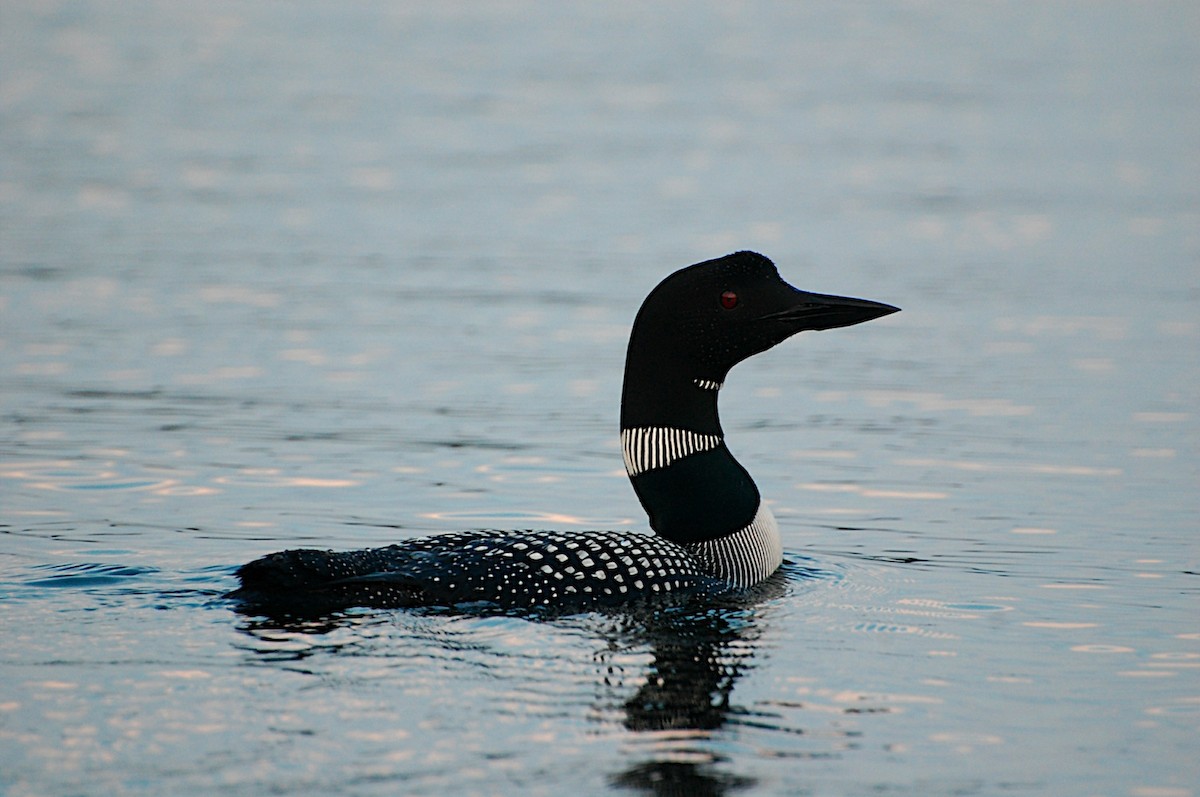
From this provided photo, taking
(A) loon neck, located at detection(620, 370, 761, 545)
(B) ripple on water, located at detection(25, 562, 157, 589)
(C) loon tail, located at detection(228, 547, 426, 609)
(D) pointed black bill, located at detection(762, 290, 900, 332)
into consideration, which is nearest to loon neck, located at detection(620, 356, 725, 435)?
(A) loon neck, located at detection(620, 370, 761, 545)

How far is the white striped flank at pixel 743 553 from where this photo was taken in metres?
5.60

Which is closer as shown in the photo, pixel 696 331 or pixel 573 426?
pixel 696 331

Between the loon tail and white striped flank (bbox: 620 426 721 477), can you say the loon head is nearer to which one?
white striped flank (bbox: 620 426 721 477)

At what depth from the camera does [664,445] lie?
18.8ft

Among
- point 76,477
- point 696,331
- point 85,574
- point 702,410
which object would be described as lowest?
point 85,574

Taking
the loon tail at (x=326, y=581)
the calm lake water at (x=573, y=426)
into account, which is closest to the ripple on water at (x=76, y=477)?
the calm lake water at (x=573, y=426)

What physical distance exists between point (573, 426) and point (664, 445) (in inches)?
94.1

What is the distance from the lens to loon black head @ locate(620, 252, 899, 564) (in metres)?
5.68

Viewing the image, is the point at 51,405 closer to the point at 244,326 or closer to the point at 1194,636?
the point at 244,326

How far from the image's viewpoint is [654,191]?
Result: 48.2ft

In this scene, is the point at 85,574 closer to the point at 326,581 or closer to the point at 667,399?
the point at 326,581

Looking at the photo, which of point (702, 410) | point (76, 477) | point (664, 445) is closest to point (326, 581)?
point (664, 445)

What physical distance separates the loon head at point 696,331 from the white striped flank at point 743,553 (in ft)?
1.20

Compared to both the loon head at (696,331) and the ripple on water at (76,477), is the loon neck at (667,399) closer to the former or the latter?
the loon head at (696,331)
